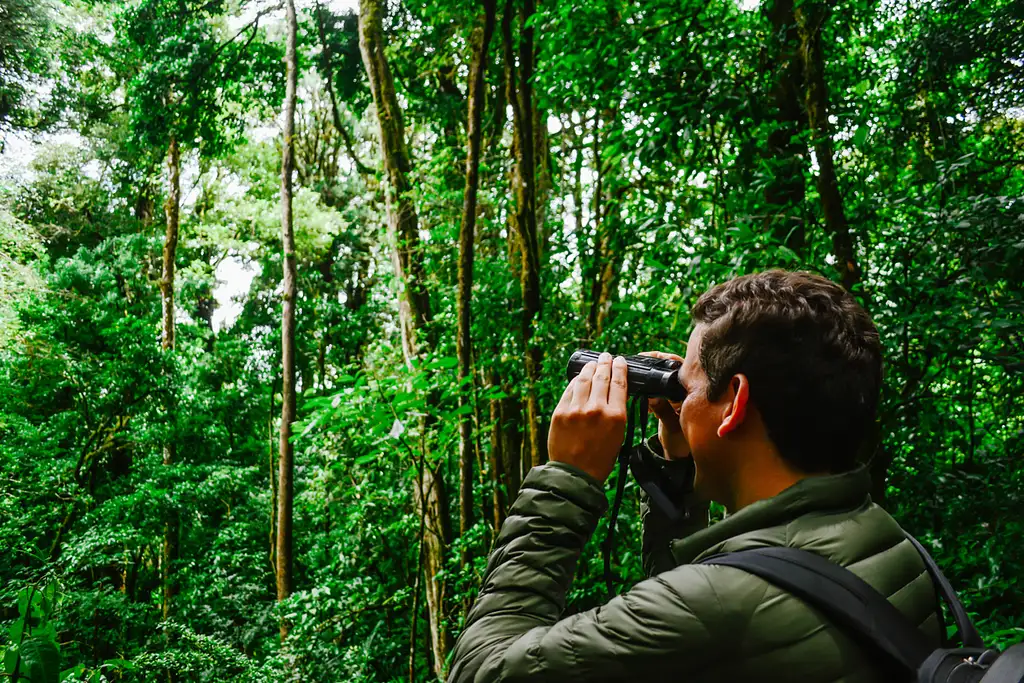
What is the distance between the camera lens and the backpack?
2.22ft

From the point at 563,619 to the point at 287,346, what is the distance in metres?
10.1

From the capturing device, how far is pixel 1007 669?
66 centimetres

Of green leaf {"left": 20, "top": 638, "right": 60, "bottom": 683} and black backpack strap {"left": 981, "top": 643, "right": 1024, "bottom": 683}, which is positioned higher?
black backpack strap {"left": 981, "top": 643, "right": 1024, "bottom": 683}

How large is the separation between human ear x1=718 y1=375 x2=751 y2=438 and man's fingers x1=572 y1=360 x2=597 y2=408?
0.19 m

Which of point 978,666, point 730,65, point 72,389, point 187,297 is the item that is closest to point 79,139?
point 187,297

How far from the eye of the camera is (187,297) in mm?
14023

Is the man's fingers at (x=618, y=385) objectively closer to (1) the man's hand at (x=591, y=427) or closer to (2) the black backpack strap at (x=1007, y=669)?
(1) the man's hand at (x=591, y=427)

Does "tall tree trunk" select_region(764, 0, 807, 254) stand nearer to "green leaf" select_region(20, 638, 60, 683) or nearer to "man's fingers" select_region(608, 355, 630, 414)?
"man's fingers" select_region(608, 355, 630, 414)

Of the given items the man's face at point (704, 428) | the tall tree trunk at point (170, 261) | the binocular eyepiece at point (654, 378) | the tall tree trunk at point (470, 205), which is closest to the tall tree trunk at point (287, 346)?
the tall tree trunk at point (170, 261)

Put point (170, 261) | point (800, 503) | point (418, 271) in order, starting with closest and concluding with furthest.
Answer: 1. point (800, 503)
2. point (418, 271)
3. point (170, 261)

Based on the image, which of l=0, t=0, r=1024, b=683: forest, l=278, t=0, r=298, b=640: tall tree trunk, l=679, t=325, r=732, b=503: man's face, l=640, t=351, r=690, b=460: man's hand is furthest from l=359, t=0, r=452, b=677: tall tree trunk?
l=679, t=325, r=732, b=503: man's face

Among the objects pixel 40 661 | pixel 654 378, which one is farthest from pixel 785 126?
pixel 40 661

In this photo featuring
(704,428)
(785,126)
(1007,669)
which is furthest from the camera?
(785,126)

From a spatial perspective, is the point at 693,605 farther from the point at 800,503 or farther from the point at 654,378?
the point at 654,378
